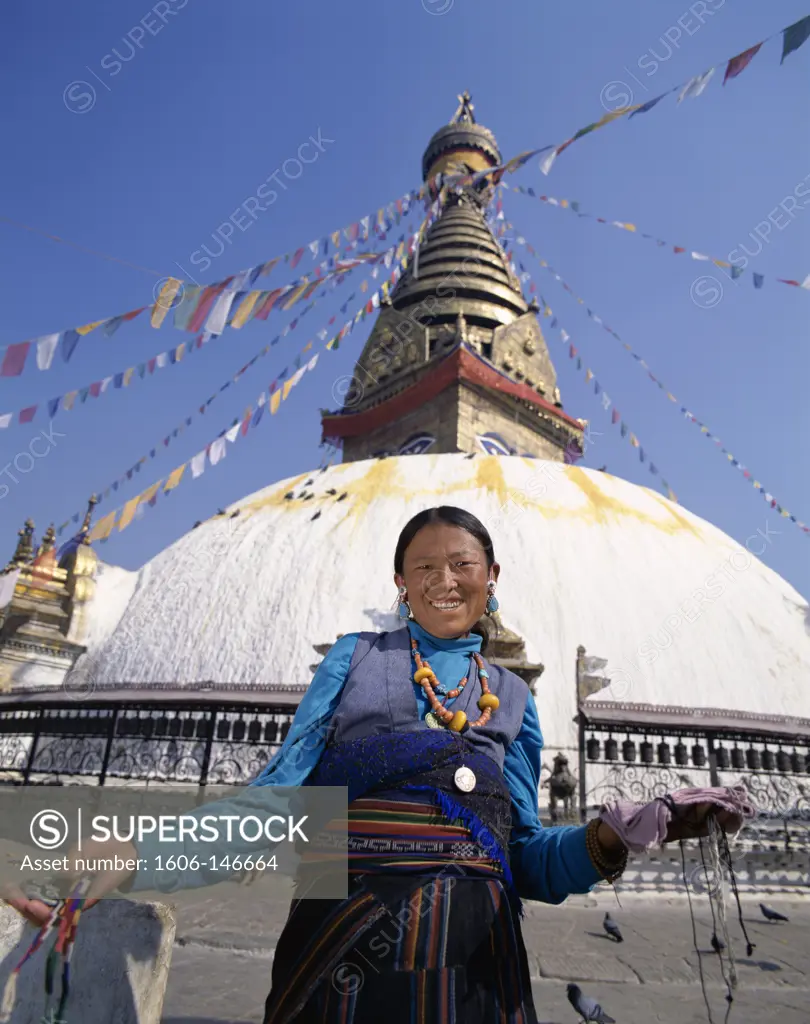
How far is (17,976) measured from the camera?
181cm

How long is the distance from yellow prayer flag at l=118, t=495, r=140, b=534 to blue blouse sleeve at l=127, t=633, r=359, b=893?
1004 centimetres

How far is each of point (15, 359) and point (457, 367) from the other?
43.1 ft

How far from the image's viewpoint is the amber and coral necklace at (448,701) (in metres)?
1.34

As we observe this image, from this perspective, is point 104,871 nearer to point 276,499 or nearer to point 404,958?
point 404,958

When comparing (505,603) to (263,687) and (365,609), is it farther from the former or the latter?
(263,687)

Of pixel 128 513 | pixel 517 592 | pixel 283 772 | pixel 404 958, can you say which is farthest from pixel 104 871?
pixel 128 513

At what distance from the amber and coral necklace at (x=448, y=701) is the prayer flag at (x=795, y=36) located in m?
5.53

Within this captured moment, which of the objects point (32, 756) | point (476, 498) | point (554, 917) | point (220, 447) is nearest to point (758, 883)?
point (554, 917)

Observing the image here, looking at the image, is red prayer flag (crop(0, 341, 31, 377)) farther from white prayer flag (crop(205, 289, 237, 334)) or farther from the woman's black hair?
the woman's black hair

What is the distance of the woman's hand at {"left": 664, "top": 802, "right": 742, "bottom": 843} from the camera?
1.18 meters

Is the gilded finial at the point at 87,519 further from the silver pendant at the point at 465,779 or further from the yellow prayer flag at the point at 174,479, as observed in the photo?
the silver pendant at the point at 465,779

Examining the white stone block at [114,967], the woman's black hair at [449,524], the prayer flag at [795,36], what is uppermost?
the prayer flag at [795,36]

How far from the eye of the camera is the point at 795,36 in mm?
4648

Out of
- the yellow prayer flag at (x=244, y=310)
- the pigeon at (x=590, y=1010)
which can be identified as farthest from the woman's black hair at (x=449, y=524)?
the yellow prayer flag at (x=244, y=310)
